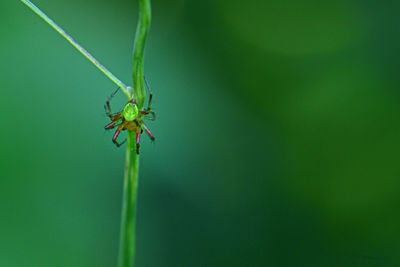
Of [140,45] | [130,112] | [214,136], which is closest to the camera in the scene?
[140,45]

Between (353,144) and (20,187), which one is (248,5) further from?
(20,187)

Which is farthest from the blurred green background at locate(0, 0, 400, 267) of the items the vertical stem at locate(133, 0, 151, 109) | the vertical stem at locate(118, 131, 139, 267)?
the vertical stem at locate(133, 0, 151, 109)

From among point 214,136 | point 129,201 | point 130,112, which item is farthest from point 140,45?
point 214,136

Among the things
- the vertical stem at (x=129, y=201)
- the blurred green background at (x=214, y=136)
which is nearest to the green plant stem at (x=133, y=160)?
the vertical stem at (x=129, y=201)

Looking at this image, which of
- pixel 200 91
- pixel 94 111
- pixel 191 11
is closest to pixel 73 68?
pixel 94 111

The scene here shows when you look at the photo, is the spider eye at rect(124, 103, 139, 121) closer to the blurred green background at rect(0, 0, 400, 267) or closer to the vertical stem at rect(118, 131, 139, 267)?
the vertical stem at rect(118, 131, 139, 267)

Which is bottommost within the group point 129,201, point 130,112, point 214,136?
point 129,201

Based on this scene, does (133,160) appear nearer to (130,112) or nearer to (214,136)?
(130,112)
